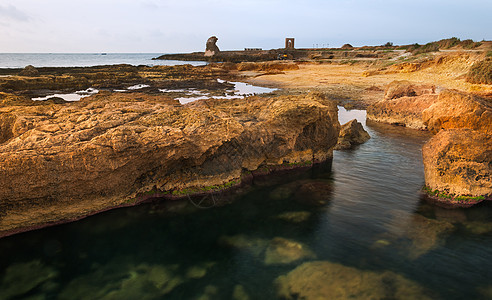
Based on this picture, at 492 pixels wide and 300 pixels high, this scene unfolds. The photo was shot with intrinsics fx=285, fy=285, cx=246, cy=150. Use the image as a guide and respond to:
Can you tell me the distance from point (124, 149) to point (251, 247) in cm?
498

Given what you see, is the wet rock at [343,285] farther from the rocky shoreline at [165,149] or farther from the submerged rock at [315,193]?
the rocky shoreline at [165,149]

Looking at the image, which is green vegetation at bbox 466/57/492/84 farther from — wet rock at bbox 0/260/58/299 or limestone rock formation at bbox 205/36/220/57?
limestone rock formation at bbox 205/36/220/57

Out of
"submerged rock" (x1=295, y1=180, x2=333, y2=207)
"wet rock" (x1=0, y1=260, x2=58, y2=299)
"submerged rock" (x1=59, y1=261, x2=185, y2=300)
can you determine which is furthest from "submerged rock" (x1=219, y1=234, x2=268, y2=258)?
"wet rock" (x1=0, y1=260, x2=58, y2=299)

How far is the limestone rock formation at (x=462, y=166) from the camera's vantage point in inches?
415

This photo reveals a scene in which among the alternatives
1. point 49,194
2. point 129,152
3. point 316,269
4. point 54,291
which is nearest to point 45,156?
point 49,194

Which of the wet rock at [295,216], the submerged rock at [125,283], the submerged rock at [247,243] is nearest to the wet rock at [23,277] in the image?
the submerged rock at [125,283]

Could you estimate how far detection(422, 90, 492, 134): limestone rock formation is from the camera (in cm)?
1416

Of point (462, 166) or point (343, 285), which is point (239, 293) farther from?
point (462, 166)

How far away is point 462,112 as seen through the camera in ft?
47.4

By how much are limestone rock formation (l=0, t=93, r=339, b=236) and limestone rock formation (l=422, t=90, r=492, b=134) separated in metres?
6.87

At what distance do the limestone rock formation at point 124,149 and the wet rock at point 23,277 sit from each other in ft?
5.27

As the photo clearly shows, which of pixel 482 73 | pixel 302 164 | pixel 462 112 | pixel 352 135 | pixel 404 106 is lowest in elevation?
pixel 302 164

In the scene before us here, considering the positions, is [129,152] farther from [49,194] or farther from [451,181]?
[451,181]

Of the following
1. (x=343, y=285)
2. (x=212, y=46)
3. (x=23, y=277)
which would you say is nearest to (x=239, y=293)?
(x=343, y=285)
